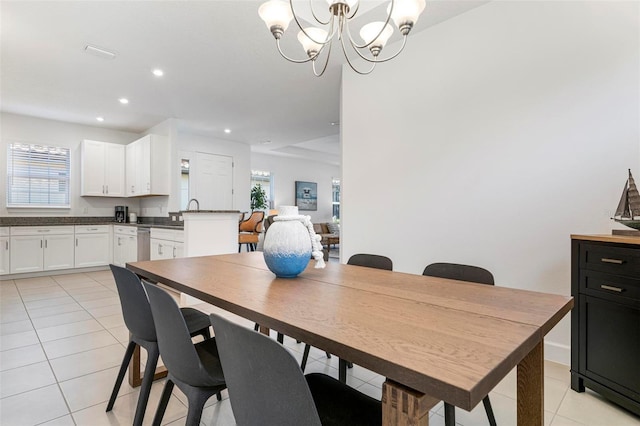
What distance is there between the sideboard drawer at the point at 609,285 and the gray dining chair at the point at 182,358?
6.68ft

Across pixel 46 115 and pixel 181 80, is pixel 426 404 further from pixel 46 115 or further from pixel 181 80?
pixel 46 115

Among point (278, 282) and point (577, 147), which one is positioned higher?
point (577, 147)

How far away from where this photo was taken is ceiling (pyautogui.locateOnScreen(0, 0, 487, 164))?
2596 mm

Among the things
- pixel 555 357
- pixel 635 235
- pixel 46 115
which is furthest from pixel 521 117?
pixel 46 115

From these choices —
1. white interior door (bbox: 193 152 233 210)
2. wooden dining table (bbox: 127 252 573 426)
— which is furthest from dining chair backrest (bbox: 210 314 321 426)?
white interior door (bbox: 193 152 233 210)

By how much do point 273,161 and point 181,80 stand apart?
5120 millimetres

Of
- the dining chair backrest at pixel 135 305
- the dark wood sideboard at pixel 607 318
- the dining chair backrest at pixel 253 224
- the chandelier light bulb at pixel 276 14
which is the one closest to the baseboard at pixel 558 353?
the dark wood sideboard at pixel 607 318

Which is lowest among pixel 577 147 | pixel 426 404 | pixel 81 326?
pixel 81 326

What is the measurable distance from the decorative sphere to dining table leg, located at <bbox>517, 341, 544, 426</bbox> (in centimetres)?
96

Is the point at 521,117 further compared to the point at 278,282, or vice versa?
the point at 521,117

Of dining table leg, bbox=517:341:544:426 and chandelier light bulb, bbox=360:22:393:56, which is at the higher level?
chandelier light bulb, bbox=360:22:393:56

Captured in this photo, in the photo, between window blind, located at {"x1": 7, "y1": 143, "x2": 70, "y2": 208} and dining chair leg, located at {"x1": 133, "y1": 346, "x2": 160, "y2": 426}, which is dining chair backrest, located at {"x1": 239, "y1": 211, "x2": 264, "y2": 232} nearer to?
window blind, located at {"x1": 7, "y1": 143, "x2": 70, "y2": 208}

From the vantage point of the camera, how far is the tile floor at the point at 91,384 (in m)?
1.66

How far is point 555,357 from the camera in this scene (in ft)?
7.42
